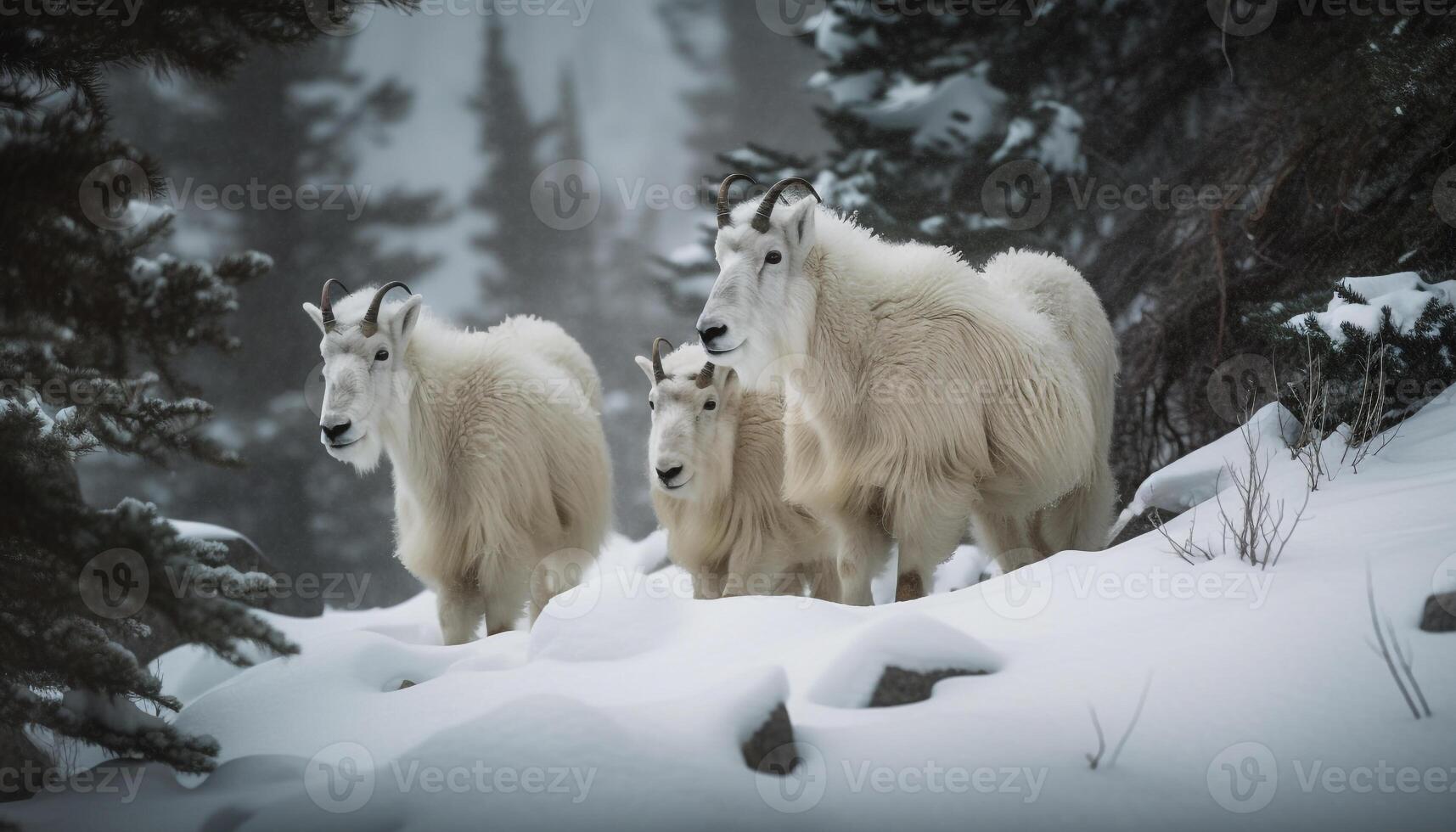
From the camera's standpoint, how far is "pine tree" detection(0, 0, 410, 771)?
2607 millimetres

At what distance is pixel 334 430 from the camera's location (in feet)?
16.5

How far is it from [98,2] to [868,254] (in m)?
3.33

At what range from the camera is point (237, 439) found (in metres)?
15.3

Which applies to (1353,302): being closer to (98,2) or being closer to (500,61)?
(98,2)

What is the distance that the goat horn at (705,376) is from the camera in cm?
555

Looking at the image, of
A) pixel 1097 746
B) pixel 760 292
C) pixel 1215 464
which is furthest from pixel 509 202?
pixel 1097 746

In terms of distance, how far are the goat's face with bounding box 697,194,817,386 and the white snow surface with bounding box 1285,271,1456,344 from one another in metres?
2.36

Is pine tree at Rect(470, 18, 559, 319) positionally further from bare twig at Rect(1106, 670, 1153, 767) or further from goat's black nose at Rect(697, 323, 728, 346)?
bare twig at Rect(1106, 670, 1153, 767)

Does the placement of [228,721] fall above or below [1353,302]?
below

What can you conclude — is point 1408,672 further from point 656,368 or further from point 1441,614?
point 656,368

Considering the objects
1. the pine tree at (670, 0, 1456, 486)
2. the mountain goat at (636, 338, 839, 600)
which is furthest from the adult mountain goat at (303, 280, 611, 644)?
the pine tree at (670, 0, 1456, 486)

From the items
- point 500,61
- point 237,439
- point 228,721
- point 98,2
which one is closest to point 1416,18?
point 98,2

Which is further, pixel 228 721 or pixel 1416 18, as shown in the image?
pixel 1416 18

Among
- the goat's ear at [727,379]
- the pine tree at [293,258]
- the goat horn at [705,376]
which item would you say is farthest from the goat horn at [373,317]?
the pine tree at [293,258]
